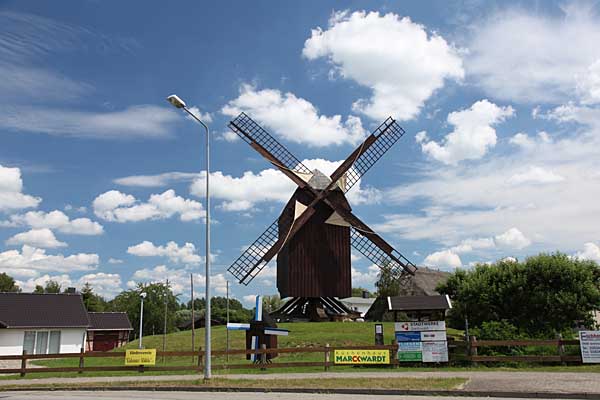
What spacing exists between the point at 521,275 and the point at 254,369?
1455 cm

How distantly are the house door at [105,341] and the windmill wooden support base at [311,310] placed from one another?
2221cm

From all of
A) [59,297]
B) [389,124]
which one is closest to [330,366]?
[389,124]

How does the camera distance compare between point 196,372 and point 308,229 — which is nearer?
point 196,372

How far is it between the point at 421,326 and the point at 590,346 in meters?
5.99

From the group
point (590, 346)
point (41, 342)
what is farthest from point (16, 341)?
point (590, 346)

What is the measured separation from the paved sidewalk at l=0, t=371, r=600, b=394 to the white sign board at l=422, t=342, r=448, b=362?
232cm

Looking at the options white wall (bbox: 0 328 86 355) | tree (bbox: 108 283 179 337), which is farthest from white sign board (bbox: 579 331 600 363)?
tree (bbox: 108 283 179 337)

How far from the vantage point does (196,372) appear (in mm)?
21234

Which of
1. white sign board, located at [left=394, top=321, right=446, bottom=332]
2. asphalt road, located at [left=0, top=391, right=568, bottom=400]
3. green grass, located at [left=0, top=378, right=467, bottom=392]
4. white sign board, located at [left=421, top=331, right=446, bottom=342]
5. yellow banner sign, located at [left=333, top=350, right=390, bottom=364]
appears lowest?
asphalt road, located at [left=0, top=391, right=568, bottom=400]

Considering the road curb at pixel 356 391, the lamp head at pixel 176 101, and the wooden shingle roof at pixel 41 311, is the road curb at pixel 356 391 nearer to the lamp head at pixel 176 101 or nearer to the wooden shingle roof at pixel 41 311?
the lamp head at pixel 176 101

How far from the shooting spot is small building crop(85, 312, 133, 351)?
2101 inches

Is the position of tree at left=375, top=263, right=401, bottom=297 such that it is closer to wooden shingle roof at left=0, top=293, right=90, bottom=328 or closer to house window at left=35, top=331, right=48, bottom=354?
wooden shingle roof at left=0, top=293, right=90, bottom=328

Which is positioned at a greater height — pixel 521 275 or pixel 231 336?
pixel 521 275

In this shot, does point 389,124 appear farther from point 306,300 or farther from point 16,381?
point 16,381
